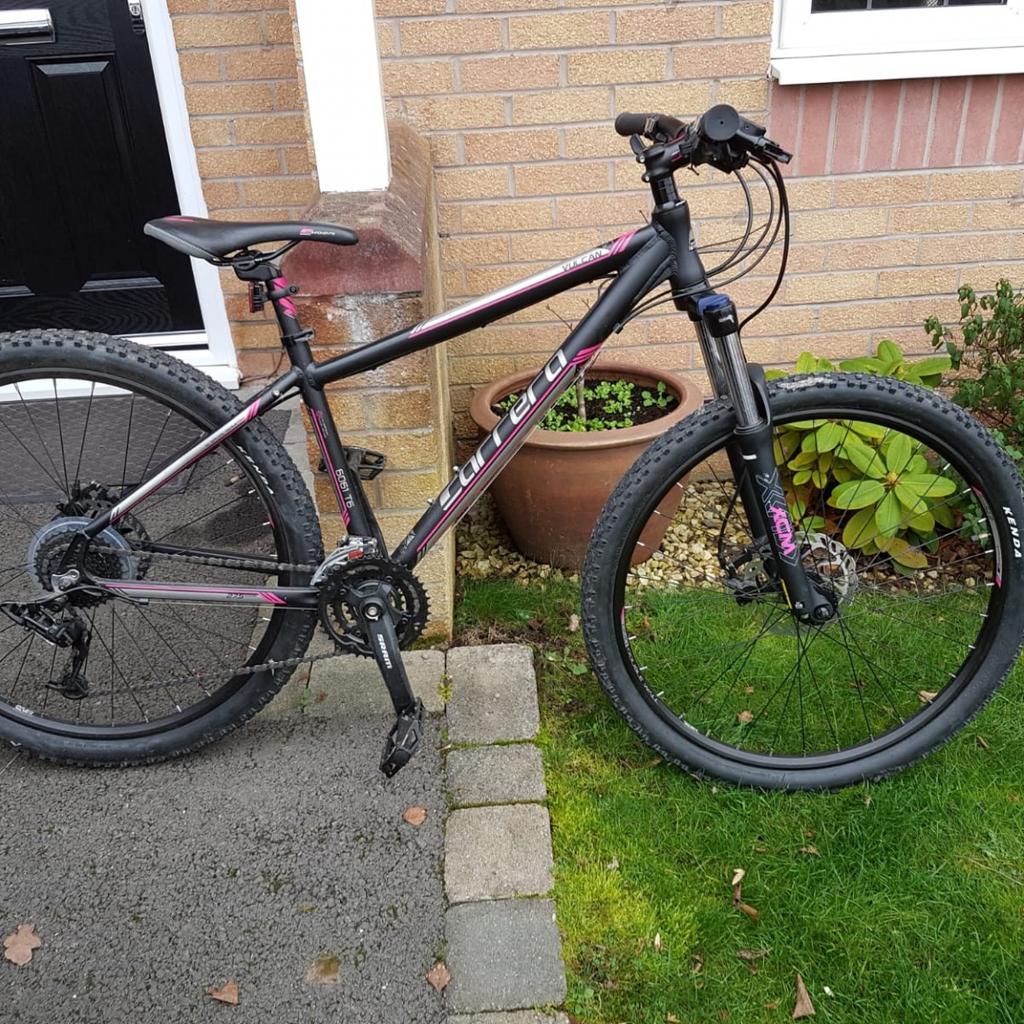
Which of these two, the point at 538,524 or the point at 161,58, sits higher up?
the point at 161,58

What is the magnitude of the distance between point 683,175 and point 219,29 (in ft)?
5.69

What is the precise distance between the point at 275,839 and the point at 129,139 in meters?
2.84

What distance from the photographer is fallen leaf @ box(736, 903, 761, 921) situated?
6.56 feet

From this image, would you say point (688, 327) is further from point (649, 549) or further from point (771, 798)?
point (771, 798)

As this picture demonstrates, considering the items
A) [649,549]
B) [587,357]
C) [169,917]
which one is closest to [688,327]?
[649,549]

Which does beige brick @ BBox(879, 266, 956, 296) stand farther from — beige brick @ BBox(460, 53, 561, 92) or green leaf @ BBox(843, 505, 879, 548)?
beige brick @ BBox(460, 53, 561, 92)

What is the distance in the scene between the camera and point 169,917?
2.02 metres

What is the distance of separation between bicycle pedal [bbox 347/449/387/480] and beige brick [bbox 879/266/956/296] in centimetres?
207

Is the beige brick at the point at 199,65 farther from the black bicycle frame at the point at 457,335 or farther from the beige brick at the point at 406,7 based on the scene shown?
the black bicycle frame at the point at 457,335

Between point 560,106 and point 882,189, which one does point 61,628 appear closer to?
point 560,106

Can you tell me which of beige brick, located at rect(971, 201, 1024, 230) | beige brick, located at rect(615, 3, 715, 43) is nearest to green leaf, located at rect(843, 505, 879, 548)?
beige brick, located at rect(971, 201, 1024, 230)

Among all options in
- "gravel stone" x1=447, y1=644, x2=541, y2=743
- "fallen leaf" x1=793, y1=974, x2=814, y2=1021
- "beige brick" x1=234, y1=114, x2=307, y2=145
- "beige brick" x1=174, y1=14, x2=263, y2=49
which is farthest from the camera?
"beige brick" x1=234, y1=114, x2=307, y2=145

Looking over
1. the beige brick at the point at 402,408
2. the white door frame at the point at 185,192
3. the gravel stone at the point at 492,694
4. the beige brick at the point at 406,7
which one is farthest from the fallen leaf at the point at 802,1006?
the white door frame at the point at 185,192

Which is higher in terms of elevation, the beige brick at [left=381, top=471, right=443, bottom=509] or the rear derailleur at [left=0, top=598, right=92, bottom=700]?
the beige brick at [left=381, top=471, right=443, bottom=509]
